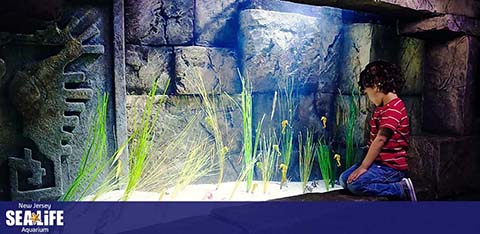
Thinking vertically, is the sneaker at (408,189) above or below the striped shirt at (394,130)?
below

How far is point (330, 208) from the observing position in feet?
7.64

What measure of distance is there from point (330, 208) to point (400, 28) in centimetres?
129

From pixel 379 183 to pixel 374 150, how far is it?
19 cm

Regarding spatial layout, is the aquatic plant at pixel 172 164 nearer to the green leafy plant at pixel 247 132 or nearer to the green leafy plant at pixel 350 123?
the green leafy plant at pixel 247 132

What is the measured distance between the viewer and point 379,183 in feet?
7.86

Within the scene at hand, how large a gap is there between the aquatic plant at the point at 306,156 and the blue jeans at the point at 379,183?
0.66 m

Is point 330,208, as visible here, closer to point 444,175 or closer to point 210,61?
point 444,175

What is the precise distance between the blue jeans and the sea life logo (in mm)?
1532

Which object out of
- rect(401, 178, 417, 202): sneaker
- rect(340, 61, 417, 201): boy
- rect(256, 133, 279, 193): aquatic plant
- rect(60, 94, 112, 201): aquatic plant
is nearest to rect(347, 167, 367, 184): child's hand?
rect(340, 61, 417, 201): boy

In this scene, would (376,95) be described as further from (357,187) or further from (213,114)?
(213,114)

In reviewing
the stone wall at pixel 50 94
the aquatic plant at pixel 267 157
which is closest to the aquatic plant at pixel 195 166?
the aquatic plant at pixel 267 157

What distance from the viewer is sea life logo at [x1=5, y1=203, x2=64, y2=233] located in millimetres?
2002

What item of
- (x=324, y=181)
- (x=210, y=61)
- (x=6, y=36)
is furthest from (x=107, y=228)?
→ (x=324, y=181)

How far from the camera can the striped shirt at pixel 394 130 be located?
2328 millimetres
